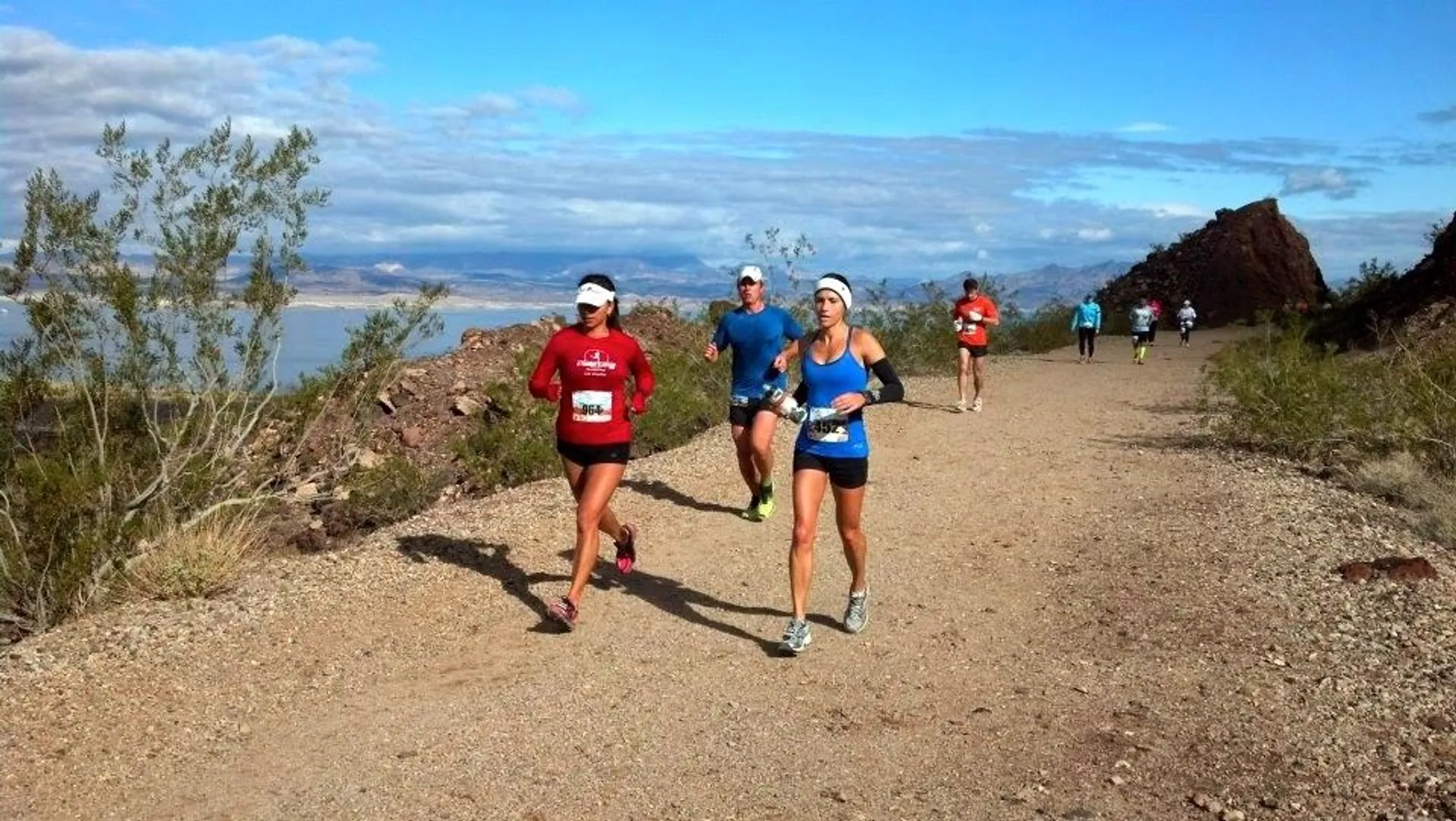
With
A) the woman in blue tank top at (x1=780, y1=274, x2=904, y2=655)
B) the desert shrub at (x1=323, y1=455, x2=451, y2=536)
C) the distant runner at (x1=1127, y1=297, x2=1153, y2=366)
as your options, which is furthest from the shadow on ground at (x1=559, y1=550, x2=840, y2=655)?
the distant runner at (x1=1127, y1=297, x2=1153, y2=366)

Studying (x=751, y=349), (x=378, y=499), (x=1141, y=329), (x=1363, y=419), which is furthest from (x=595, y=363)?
(x=1141, y=329)

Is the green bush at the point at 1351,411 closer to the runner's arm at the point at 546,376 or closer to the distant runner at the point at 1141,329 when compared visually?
the runner's arm at the point at 546,376

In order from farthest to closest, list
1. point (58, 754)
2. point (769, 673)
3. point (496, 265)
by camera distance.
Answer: point (496, 265), point (769, 673), point (58, 754)

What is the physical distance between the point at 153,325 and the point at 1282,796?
823cm

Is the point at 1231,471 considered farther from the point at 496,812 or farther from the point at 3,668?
the point at 3,668

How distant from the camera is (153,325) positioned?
993 centimetres

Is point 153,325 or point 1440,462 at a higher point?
point 153,325

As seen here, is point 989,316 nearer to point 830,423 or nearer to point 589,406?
point 589,406

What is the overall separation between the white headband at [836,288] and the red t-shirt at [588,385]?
119 cm

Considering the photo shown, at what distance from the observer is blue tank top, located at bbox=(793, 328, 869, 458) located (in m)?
7.01

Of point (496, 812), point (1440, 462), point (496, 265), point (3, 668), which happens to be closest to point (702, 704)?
point (496, 812)

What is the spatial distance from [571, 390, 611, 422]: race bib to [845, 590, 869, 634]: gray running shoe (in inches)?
67.7

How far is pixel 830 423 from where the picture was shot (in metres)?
7.00

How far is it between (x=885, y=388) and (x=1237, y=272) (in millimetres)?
42209
